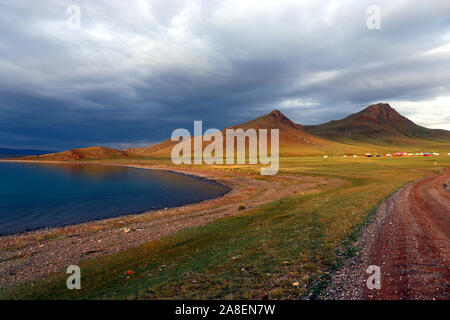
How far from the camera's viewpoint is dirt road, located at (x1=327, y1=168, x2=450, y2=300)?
7.13 meters

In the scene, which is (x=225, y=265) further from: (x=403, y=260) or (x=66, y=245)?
(x=66, y=245)

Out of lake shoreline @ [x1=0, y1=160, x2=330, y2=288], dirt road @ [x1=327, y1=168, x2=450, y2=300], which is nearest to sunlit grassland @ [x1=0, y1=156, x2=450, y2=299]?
dirt road @ [x1=327, y1=168, x2=450, y2=300]

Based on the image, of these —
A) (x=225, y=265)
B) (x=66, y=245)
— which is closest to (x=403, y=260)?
(x=225, y=265)

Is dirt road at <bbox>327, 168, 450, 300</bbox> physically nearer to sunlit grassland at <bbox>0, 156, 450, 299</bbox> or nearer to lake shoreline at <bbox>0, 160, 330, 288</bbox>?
sunlit grassland at <bbox>0, 156, 450, 299</bbox>

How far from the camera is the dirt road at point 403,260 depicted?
7133 mm

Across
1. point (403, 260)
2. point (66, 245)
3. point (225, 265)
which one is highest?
point (403, 260)

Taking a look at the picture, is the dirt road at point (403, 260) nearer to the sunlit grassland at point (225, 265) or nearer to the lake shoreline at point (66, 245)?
the sunlit grassland at point (225, 265)

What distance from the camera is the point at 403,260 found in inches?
363

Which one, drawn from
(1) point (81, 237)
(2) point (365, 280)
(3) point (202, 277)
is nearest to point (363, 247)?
(2) point (365, 280)

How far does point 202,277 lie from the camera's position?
9750mm

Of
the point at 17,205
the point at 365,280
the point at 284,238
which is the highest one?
the point at 365,280

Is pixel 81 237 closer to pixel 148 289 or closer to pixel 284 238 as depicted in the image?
pixel 148 289

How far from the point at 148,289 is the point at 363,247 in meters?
10.2

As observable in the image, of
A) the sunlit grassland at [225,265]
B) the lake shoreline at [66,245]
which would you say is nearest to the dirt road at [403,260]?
the sunlit grassland at [225,265]
